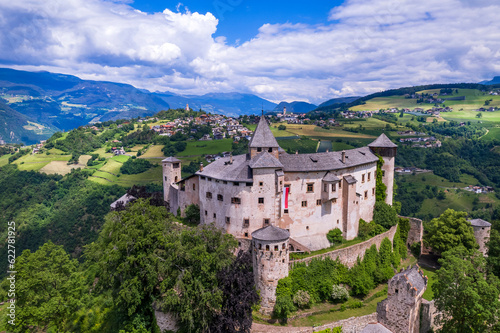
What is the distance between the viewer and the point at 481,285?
28250 mm

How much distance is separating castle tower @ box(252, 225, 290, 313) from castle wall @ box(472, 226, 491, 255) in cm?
3443

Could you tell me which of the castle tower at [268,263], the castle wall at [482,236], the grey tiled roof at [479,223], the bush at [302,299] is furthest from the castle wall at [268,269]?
the castle wall at [482,236]

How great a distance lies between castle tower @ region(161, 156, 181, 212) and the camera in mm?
58594

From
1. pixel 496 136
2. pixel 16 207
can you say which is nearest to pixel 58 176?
pixel 16 207

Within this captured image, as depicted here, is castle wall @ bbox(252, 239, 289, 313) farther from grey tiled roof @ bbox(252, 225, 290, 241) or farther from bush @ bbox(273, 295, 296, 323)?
bush @ bbox(273, 295, 296, 323)

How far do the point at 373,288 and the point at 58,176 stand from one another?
128 metres

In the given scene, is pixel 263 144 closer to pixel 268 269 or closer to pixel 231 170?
pixel 231 170

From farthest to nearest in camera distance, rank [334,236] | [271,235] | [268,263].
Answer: [334,236] → [268,263] → [271,235]

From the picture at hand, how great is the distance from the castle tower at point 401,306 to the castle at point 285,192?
16328mm

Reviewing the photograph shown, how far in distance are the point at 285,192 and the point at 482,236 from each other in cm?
3297

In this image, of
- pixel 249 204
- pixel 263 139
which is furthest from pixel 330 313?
pixel 263 139

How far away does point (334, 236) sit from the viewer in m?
46.7

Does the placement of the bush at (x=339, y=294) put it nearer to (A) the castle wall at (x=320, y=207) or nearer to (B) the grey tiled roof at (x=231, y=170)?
(A) the castle wall at (x=320, y=207)

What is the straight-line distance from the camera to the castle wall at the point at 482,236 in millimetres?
52594
